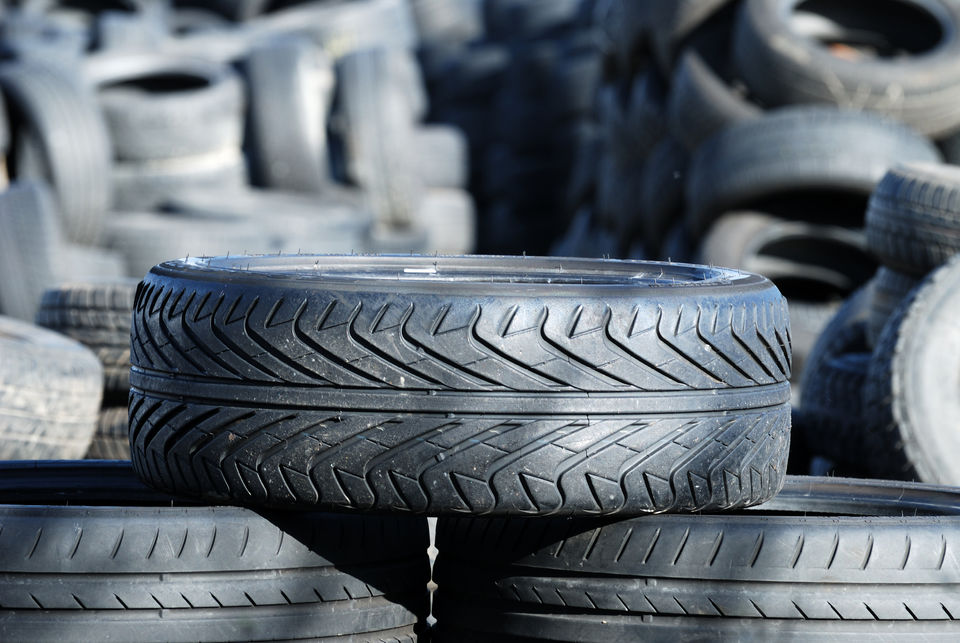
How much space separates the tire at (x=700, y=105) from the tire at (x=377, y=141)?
2.60 metres

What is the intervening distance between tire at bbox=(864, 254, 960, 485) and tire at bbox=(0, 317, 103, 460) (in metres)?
1.98

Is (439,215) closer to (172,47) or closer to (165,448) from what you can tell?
(172,47)

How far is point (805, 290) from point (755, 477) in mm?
3976

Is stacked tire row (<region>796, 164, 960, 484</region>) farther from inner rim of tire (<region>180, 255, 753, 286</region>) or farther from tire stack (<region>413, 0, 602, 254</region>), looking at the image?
tire stack (<region>413, 0, 602, 254</region>)

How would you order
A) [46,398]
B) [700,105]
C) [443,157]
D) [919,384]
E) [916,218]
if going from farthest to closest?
[443,157]
[700,105]
[916,218]
[46,398]
[919,384]

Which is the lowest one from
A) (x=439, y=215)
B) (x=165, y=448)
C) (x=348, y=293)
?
(x=439, y=215)

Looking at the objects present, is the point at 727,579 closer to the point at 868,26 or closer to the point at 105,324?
the point at 105,324

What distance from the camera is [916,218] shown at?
3820mm

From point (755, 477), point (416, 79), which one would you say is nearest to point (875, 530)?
point (755, 477)

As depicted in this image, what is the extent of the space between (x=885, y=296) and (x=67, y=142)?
460cm

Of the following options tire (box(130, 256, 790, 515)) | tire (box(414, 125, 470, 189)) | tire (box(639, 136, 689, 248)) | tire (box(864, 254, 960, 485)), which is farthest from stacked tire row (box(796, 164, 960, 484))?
tire (box(414, 125, 470, 189))

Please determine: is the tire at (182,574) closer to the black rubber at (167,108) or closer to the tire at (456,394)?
the tire at (456,394)

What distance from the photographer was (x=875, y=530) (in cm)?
212

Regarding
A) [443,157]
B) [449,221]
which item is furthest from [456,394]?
[443,157]
